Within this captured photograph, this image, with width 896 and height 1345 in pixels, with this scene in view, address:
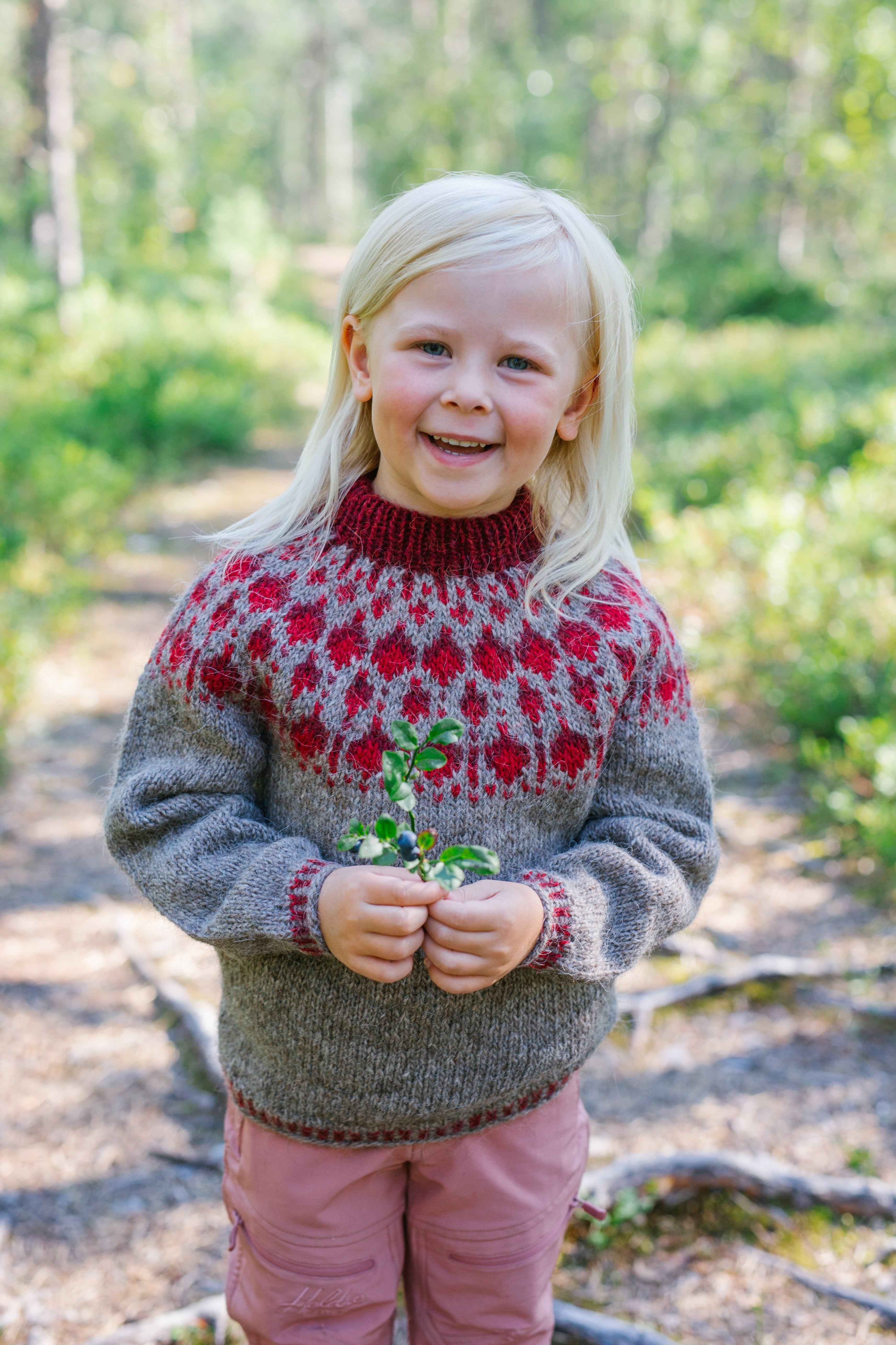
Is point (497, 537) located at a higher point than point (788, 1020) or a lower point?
higher

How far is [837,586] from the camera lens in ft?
17.0

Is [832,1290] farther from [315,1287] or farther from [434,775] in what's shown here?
[434,775]

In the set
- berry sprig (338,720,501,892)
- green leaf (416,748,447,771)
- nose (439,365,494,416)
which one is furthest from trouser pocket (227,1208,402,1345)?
nose (439,365,494,416)

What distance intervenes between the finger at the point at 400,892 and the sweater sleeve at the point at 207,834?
12 centimetres

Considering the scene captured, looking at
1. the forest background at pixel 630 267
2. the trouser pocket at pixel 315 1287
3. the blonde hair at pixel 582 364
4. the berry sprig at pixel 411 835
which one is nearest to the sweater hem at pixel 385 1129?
the trouser pocket at pixel 315 1287

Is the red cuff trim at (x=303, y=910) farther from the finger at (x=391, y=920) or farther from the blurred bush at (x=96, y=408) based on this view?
the blurred bush at (x=96, y=408)

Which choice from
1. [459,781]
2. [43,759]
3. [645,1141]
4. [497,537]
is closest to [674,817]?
[459,781]

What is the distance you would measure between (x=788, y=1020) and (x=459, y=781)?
225 centimetres

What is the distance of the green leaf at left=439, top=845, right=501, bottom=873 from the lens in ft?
3.80

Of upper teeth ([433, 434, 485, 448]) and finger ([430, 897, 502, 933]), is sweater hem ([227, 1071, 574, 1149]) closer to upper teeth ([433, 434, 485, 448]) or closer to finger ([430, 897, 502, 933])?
finger ([430, 897, 502, 933])

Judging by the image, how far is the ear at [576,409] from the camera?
1656mm

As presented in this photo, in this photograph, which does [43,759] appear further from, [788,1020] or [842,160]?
[842,160]

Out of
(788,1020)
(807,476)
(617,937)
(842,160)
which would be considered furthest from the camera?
(842,160)

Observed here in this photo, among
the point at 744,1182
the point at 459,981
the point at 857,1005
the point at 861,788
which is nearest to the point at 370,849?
the point at 459,981
